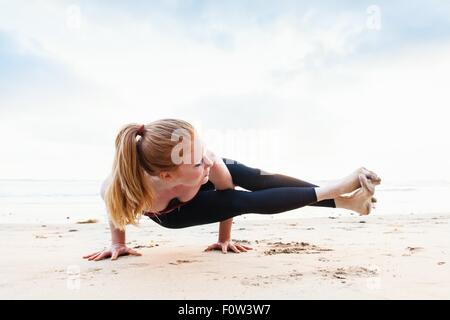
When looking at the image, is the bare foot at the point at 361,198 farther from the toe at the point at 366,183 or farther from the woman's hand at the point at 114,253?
the woman's hand at the point at 114,253

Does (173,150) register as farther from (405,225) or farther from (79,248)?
(405,225)

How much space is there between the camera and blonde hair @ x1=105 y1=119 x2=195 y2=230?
2447mm

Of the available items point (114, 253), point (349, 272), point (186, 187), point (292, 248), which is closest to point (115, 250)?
point (114, 253)

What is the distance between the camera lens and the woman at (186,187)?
8.09 ft

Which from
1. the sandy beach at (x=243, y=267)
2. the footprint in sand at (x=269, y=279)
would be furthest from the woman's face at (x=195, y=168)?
the footprint in sand at (x=269, y=279)

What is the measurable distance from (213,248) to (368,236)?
62.1 inches

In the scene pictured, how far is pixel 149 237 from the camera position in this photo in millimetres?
4316

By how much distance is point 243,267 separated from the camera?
2.68m

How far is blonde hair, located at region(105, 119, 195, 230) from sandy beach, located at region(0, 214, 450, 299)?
40 cm

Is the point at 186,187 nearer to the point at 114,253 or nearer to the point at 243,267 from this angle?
the point at 243,267

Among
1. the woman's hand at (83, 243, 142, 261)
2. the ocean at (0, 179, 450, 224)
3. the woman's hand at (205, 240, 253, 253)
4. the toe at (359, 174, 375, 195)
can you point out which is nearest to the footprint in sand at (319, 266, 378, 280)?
the toe at (359, 174, 375, 195)

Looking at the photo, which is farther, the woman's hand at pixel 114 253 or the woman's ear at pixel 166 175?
the woman's hand at pixel 114 253

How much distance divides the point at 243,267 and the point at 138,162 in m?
0.90
